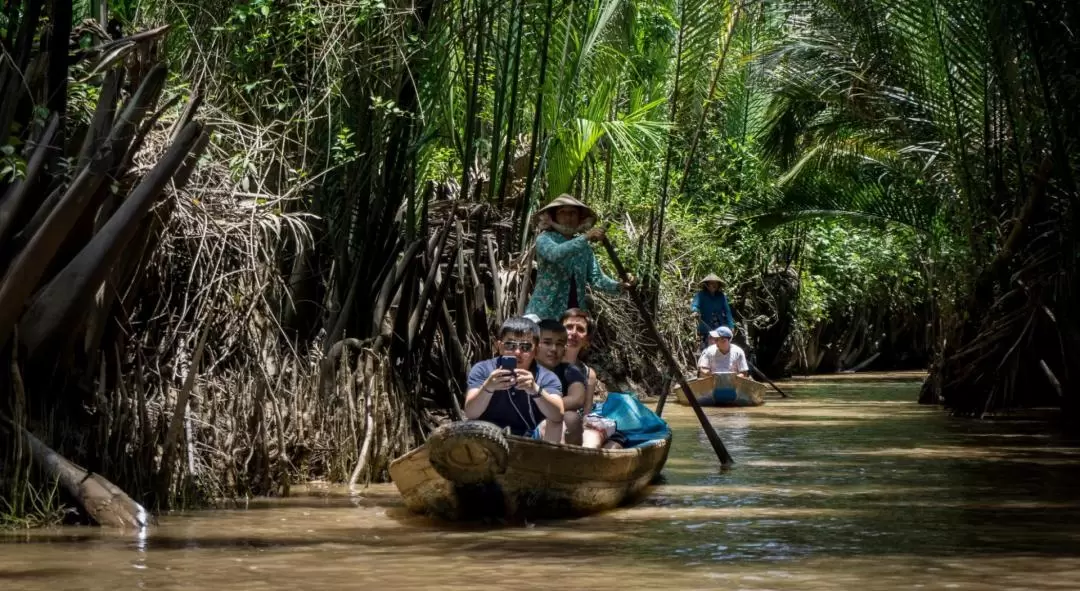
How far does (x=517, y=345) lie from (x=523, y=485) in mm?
764

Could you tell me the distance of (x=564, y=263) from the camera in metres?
10.2

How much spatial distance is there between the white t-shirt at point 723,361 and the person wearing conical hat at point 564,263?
9626 millimetres

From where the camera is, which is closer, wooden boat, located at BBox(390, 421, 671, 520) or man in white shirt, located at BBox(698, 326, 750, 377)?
wooden boat, located at BBox(390, 421, 671, 520)

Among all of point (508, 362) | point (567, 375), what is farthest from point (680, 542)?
point (567, 375)

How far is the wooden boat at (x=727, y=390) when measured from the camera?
19531 millimetres

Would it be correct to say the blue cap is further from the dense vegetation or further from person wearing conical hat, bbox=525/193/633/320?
person wearing conical hat, bbox=525/193/633/320

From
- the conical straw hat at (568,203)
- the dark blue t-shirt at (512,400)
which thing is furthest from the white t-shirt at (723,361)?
the dark blue t-shirt at (512,400)

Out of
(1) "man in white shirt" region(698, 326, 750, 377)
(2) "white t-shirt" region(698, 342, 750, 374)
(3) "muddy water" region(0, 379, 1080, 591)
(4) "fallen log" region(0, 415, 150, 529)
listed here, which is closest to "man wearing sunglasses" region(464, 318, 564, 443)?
(3) "muddy water" region(0, 379, 1080, 591)

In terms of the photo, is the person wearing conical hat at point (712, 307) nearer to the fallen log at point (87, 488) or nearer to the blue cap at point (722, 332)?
→ the blue cap at point (722, 332)

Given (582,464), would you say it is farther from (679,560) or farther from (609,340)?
(609,340)

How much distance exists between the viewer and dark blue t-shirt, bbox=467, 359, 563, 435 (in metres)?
8.61

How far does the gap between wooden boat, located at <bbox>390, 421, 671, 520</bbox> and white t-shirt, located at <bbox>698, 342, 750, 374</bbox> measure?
11026mm

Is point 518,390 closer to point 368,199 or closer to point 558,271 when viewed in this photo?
point 558,271

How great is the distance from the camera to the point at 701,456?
41.9 ft
